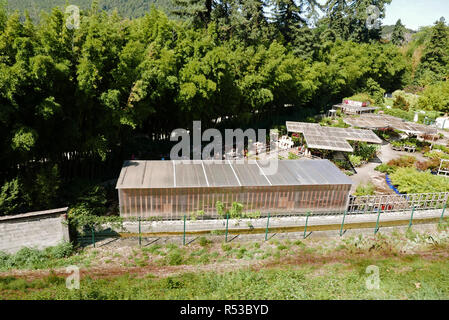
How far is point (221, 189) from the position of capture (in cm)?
1673

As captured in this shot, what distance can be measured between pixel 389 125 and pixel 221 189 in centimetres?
2652

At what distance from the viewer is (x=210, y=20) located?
1264 inches

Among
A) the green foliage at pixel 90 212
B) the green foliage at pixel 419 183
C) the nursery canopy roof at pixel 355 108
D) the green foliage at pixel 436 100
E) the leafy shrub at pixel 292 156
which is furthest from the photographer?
the green foliage at pixel 436 100

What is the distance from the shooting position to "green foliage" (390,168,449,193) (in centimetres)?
2058

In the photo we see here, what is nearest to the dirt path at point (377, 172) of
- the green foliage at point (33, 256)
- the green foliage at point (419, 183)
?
the green foliage at point (419, 183)

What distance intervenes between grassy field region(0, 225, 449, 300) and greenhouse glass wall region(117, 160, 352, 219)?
7.28ft

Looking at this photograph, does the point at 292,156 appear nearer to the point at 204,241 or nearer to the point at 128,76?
the point at 204,241

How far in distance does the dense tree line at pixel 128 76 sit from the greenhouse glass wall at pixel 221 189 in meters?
2.96

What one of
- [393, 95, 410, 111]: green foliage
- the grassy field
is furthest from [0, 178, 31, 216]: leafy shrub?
[393, 95, 410, 111]: green foliage

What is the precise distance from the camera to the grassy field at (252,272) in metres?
11.4

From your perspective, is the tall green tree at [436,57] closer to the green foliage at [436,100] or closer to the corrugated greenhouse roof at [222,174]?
the green foliage at [436,100]

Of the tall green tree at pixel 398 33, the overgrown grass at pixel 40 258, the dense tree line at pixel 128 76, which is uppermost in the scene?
the tall green tree at pixel 398 33

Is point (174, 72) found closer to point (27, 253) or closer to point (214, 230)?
point (214, 230)

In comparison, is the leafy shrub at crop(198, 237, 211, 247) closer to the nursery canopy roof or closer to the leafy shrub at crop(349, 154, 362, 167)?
the leafy shrub at crop(349, 154, 362, 167)
